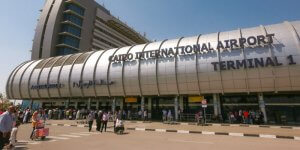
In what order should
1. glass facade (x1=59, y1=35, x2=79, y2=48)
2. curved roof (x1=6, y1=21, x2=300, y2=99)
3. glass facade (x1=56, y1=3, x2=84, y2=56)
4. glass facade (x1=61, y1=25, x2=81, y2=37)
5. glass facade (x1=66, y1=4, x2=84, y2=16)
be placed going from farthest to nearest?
glass facade (x1=66, y1=4, x2=84, y2=16) < glass facade (x1=61, y1=25, x2=81, y2=37) < glass facade (x1=59, y1=35, x2=79, y2=48) < glass facade (x1=56, y1=3, x2=84, y2=56) < curved roof (x1=6, y1=21, x2=300, y2=99)

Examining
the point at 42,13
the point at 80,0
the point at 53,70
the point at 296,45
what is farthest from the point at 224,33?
the point at 42,13

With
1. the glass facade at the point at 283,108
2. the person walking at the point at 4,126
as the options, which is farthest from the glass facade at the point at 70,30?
the person walking at the point at 4,126

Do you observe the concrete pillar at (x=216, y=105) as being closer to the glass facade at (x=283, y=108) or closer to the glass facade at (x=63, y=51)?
the glass facade at (x=283, y=108)

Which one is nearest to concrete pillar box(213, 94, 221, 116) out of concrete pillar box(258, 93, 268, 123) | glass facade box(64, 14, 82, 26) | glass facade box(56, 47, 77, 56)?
concrete pillar box(258, 93, 268, 123)

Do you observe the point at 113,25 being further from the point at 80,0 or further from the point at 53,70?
the point at 53,70

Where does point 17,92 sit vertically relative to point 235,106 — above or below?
above

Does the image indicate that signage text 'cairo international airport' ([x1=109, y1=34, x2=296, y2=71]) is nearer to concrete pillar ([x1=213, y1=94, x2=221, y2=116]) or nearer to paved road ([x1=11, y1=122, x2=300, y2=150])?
concrete pillar ([x1=213, y1=94, x2=221, y2=116])

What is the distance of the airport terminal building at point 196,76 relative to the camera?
27875 millimetres

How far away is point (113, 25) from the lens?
96125 mm

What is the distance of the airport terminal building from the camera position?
91.5ft

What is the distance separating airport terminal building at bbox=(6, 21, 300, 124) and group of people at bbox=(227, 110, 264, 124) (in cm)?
141

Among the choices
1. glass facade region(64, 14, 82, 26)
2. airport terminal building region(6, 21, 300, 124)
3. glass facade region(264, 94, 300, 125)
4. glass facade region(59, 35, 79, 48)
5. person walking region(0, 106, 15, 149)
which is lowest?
person walking region(0, 106, 15, 149)

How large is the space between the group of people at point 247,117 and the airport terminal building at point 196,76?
141cm

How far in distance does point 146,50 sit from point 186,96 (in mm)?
9978
